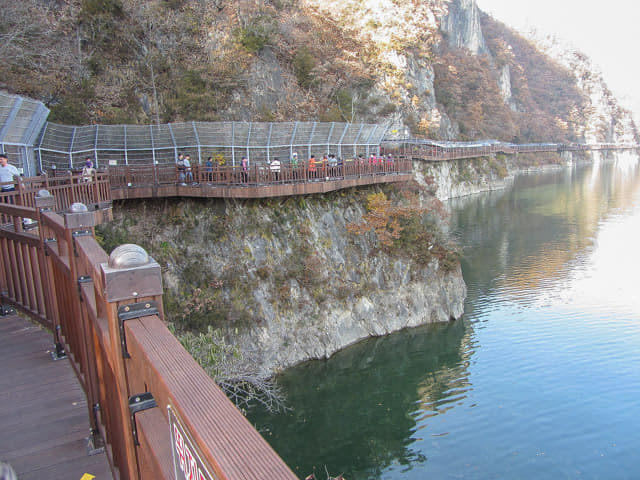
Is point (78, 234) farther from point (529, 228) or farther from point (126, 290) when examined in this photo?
point (529, 228)

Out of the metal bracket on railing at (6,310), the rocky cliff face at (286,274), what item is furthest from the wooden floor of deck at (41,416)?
the rocky cliff face at (286,274)

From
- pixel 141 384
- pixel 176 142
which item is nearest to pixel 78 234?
pixel 141 384

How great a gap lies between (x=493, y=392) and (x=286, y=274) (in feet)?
32.7

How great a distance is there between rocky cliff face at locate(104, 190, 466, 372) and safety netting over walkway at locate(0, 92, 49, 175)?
170 inches

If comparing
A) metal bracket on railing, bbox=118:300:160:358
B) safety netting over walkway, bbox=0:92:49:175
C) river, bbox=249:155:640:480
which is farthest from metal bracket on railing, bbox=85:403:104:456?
safety netting over walkway, bbox=0:92:49:175

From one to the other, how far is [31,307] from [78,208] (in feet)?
7.59

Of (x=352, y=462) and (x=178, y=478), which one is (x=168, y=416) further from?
(x=352, y=462)

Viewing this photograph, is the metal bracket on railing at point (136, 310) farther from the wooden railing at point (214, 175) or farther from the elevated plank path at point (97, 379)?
the wooden railing at point (214, 175)

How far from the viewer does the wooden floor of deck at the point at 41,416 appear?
137 inches

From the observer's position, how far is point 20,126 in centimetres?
1805

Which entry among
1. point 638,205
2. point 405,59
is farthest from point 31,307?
point 638,205

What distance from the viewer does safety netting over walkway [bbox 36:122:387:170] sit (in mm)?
21906

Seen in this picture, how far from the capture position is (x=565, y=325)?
24.1 metres

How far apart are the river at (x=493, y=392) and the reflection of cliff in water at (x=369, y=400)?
51 millimetres
